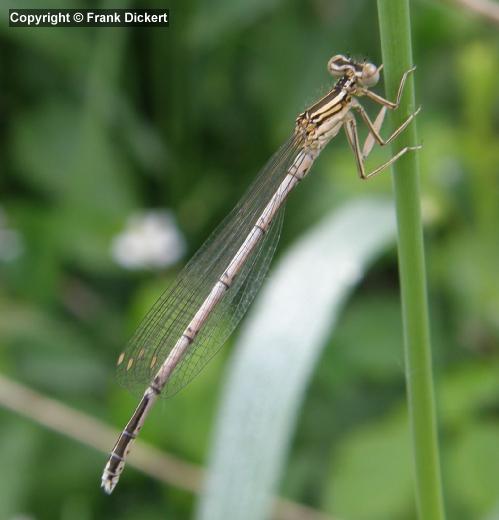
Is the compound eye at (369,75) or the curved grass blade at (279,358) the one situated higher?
the compound eye at (369,75)

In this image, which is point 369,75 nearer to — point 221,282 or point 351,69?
point 351,69

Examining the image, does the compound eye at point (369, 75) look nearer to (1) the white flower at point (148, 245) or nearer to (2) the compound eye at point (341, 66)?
(2) the compound eye at point (341, 66)

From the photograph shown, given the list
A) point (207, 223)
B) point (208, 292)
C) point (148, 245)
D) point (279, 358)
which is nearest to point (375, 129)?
point (279, 358)

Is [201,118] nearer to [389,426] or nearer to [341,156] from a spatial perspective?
[341,156]

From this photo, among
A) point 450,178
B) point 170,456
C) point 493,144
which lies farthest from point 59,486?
point 493,144

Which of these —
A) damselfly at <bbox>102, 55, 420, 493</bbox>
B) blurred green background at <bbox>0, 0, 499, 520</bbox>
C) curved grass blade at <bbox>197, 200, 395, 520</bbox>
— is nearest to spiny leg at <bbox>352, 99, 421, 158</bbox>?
damselfly at <bbox>102, 55, 420, 493</bbox>

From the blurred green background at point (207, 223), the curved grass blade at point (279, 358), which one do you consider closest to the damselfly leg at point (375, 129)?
the curved grass blade at point (279, 358)
